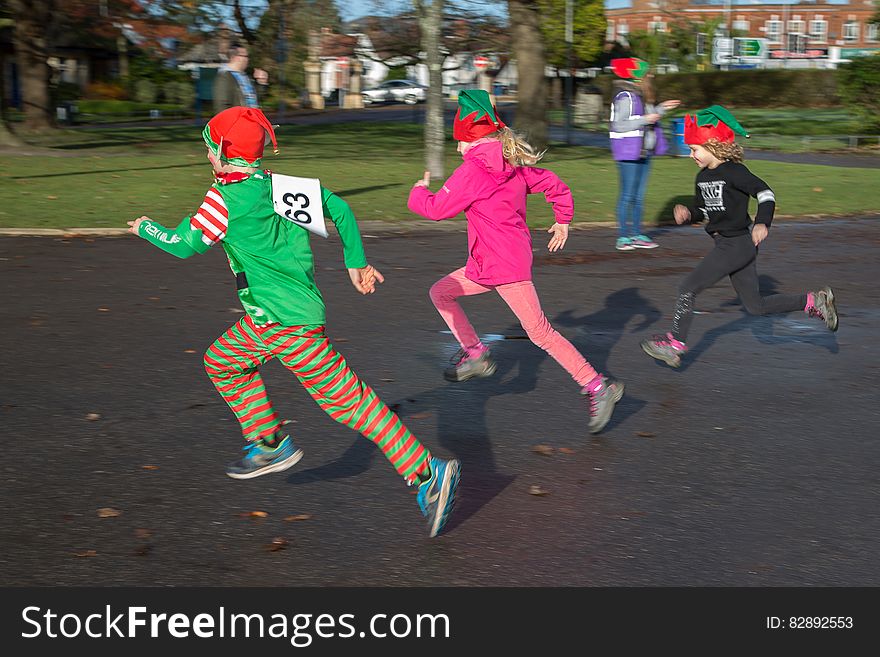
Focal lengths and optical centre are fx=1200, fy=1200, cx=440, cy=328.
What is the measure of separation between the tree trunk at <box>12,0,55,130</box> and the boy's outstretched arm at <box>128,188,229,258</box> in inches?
1023

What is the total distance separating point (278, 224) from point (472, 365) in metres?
2.63

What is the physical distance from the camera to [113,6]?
51.0m

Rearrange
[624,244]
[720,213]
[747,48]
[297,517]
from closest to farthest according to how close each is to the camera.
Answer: [297,517]
[720,213]
[624,244]
[747,48]

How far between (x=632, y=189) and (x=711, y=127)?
536 centimetres

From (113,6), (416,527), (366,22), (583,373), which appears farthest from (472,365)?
(113,6)

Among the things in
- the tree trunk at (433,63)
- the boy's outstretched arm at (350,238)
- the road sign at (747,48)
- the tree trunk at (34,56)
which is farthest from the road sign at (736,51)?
the boy's outstretched arm at (350,238)

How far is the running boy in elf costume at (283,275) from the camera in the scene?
4.69m

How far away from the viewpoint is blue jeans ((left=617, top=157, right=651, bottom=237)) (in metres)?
12.4

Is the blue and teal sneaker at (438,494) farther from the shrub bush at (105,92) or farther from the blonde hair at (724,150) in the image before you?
the shrub bush at (105,92)

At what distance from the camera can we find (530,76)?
93.4 ft

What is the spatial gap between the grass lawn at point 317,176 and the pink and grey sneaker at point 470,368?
7806 mm

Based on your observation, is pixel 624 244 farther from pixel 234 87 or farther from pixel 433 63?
pixel 433 63

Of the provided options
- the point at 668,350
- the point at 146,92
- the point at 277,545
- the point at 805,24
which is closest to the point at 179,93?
the point at 146,92

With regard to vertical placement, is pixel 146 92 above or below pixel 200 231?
below
